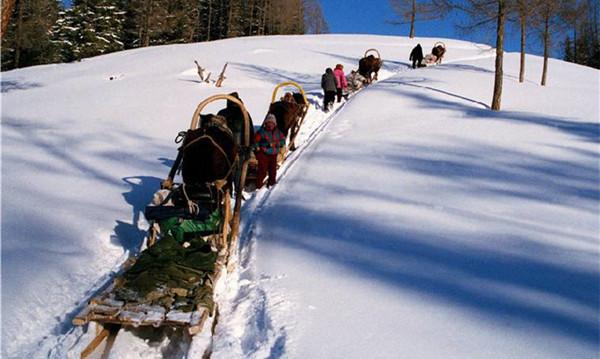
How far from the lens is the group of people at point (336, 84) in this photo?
13.6 m

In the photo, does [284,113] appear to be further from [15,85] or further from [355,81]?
[15,85]

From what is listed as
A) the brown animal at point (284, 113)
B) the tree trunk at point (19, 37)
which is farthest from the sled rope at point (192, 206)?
the tree trunk at point (19, 37)

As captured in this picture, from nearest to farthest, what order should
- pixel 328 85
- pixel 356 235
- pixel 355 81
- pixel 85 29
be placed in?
pixel 356 235 → pixel 328 85 → pixel 355 81 → pixel 85 29

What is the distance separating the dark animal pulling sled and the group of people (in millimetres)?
8147

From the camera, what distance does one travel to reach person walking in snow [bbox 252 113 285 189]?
7.42m

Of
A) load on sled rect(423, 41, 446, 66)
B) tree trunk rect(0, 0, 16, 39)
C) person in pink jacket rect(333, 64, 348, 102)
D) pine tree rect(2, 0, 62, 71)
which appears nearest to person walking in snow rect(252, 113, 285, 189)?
tree trunk rect(0, 0, 16, 39)

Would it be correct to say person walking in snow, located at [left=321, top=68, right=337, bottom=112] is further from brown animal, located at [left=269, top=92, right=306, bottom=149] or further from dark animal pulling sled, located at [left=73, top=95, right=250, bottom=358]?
dark animal pulling sled, located at [left=73, top=95, right=250, bottom=358]

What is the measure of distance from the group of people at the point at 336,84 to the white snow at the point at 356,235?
60.7 inches

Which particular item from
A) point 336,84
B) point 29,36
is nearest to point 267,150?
point 336,84

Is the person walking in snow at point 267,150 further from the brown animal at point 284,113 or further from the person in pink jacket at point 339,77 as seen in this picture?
the person in pink jacket at point 339,77

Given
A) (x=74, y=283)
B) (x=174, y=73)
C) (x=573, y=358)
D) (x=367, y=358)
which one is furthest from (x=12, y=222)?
(x=174, y=73)

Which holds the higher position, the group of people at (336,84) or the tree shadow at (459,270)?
the group of people at (336,84)

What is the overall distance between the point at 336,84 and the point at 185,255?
10628mm

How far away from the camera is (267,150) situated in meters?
7.42
